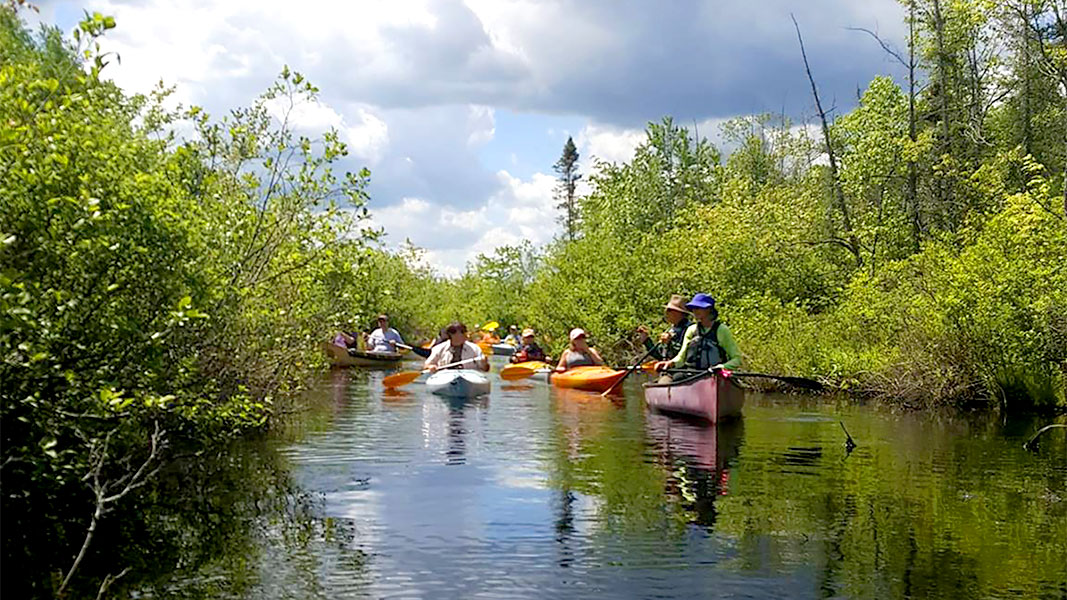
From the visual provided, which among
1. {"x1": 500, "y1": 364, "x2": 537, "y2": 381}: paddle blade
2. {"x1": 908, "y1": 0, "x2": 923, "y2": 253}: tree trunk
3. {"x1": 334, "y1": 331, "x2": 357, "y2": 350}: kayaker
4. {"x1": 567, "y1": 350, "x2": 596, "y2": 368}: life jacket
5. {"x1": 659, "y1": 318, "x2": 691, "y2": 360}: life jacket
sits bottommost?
{"x1": 500, "y1": 364, "x2": 537, "y2": 381}: paddle blade

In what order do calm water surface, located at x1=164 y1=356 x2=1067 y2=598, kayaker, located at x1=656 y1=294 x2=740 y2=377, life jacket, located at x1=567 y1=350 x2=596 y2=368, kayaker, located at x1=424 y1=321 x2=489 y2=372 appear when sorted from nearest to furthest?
1. calm water surface, located at x1=164 y1=356 x2=1067 y2=598
2. kayaker, located at x1=656 y1=294 x2=740 y2=377
3. kayaker, located at x1=424 y1=321 x2=489 y2=372
4. life jacket, located at x1=567 y1=350 x2=596 y2=368

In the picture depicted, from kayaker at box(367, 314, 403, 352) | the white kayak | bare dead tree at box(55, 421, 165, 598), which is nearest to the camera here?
bare dead tree at box(55, 421, 165, 598)

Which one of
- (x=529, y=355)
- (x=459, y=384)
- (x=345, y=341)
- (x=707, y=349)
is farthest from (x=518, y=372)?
(x=707, y=349)

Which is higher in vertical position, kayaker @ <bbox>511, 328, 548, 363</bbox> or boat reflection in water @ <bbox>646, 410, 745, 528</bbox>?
kayaker @ <bbox>511, 328, 548, 363</bbox>

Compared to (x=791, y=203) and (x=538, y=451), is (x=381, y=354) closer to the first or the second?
(x=791, y=203)

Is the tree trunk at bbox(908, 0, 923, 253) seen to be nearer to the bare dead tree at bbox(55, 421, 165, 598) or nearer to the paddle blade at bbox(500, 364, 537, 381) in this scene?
the paddle blade at bbox(500, 364, 537, 381)

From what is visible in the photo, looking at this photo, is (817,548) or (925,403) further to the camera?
(925,403)

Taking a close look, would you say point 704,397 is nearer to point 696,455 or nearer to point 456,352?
point 696,455

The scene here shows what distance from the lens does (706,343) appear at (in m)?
16.4

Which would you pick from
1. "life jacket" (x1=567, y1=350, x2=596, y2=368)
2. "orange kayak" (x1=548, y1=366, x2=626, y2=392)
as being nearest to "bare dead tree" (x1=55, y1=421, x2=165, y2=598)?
"orange kayak" (x1=548, y1=366, x2=626, y2=392)

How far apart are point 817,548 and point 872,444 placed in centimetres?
684

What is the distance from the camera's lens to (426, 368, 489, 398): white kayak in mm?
20219

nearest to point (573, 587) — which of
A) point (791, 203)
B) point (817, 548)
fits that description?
point (817, 548)

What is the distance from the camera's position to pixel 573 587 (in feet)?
24.4
